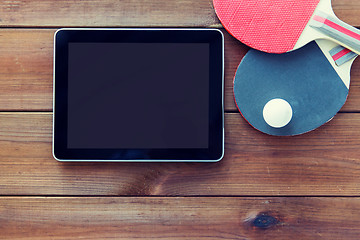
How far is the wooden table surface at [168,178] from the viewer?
0.58m

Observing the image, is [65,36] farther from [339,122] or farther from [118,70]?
[339,122]

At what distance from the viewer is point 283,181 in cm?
58

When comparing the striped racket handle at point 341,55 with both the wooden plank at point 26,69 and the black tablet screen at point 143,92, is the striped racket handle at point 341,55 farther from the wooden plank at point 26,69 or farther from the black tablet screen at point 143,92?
the wooden plank at point 26,69

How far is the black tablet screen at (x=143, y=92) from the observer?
1.83 ft

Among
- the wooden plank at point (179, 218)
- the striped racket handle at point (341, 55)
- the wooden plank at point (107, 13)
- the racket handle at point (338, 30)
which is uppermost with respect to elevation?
the wooden plank at point (107, 13)

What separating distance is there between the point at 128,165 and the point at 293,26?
372 millimetres

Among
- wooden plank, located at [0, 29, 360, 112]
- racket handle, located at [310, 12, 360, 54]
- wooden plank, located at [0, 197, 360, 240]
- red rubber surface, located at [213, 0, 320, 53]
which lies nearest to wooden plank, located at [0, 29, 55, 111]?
wooden plank, located at [0, 29, 360, 112]

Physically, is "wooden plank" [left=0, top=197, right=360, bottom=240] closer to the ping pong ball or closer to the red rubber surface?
the ping pong ball

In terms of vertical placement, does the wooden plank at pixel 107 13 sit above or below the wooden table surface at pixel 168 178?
above

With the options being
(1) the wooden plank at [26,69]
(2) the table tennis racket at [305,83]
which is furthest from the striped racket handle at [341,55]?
(1) the wooden plank at [26,69]

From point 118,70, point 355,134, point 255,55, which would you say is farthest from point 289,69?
point 118,70

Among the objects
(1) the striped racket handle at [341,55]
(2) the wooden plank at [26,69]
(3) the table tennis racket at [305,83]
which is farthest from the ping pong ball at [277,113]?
(2) the wooden plank at [26,69]

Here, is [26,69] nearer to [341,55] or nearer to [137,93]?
[137,93]

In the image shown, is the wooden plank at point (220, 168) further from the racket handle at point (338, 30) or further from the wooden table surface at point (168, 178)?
the racket handle at point (338, 30)
